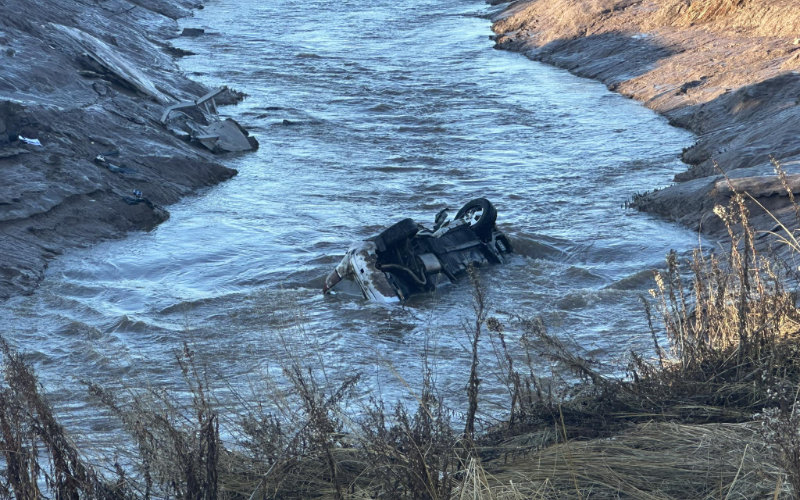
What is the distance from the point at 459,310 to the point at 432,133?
9703mm

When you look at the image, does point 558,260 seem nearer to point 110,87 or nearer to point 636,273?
point 636,273

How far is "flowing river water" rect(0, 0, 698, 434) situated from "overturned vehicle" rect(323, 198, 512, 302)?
212 millimetres

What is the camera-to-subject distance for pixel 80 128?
14.7 meters

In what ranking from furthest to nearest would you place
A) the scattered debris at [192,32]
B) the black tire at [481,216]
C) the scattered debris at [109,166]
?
1. the scattered debris at [192,32]
2. the scattered debris at [109,166]
3. the black tire at [481,216]

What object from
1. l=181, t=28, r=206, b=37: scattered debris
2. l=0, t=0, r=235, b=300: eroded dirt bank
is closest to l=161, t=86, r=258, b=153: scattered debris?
l=0, t=0, r=235, b=300: eroded dirt bank

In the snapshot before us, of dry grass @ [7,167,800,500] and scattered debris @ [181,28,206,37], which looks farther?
scattered debris @ [181,28,206,37]

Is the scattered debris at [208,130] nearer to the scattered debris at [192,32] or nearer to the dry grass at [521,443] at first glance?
the dry grass at [521,443]

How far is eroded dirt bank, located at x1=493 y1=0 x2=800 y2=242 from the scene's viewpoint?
12383 millimetres

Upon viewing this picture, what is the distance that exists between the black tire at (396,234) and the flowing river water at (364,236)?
0.66 metres

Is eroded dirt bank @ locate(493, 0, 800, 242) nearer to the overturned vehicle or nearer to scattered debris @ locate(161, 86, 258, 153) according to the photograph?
the overturned vehicle

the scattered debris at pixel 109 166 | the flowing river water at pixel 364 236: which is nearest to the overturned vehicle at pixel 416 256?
the flowing river water at pixel 364 236

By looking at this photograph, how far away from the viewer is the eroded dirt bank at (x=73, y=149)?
38.8 feet

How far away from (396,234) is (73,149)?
6.60 meters

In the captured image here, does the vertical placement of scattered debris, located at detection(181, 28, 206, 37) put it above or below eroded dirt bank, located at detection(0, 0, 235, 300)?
above
